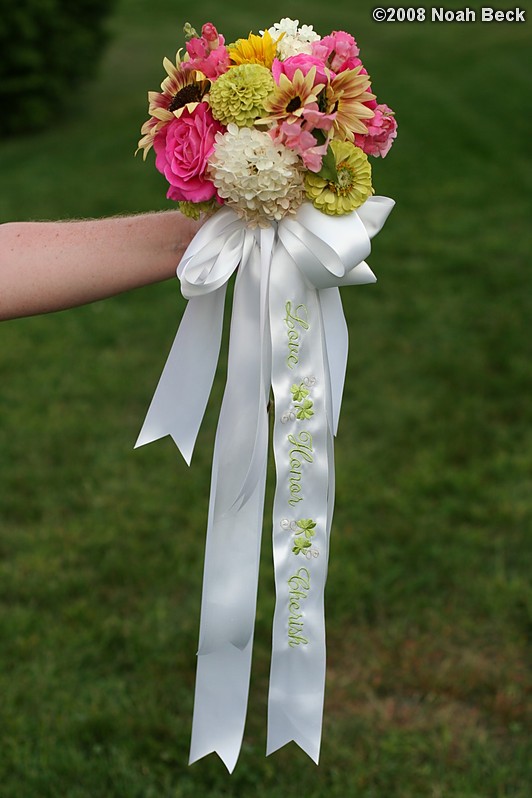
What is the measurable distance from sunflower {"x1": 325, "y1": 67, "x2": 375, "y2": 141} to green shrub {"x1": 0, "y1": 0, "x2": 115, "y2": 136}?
788 centimetres

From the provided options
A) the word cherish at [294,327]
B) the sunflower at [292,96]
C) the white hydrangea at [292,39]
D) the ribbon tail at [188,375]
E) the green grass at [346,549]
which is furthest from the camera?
the green grass at [346,549]

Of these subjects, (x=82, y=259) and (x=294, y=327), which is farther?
(x=82, y=259)

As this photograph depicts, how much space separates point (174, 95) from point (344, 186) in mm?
366

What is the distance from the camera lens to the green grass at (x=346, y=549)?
284 cm

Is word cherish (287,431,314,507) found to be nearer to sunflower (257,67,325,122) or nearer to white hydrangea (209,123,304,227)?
white hydrangea (209,123,304,227)

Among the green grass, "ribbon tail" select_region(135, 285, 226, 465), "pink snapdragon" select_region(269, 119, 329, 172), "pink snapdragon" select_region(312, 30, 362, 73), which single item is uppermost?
"pink snapdragon" select_region(312, 30, 362, 73)

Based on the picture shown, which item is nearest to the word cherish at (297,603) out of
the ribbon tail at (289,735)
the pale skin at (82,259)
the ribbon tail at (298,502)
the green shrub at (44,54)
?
the ribbon tail at (298,502)

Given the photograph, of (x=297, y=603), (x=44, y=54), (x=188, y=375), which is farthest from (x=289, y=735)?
(x=44, y=54)

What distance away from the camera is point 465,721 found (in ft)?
9.78

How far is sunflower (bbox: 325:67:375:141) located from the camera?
176 cm

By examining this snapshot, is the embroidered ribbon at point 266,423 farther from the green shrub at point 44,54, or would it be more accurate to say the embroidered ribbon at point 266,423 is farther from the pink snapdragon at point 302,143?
the green shrub at point 44,54

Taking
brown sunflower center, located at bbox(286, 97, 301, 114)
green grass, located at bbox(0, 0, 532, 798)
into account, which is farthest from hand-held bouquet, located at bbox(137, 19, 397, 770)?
green grass, located at bbox(0, 0, 532, 798)

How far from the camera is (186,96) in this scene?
180cm

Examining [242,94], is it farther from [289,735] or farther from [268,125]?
[289,735]
